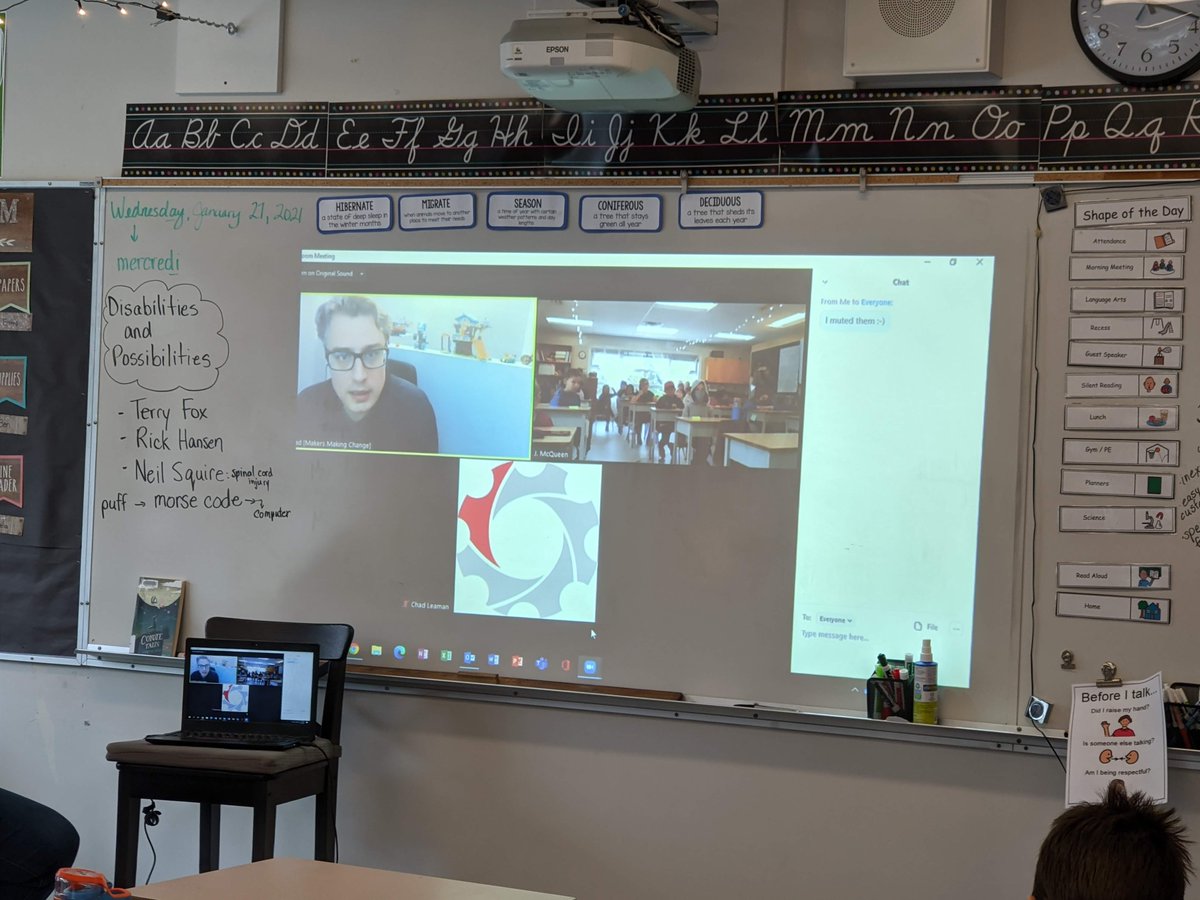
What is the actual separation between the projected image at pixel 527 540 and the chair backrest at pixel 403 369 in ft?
1.06

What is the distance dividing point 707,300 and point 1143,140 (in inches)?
50.1

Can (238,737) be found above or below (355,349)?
below

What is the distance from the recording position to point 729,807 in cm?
342

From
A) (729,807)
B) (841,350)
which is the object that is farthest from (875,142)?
(729,807)

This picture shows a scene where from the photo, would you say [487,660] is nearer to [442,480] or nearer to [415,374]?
[442,480]

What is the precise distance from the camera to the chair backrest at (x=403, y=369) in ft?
12.0

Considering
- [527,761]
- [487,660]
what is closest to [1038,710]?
[527,761]

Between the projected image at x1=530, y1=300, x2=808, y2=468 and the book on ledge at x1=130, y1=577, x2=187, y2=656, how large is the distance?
1333 mm

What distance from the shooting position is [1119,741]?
3027mm

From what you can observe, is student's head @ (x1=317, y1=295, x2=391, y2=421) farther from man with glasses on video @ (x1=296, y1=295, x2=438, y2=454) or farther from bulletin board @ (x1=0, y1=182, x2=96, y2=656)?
bulletin board @ (x1=0, y1=182, x2=96, y2=656)

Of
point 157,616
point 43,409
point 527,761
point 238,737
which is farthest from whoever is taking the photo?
point 43,409

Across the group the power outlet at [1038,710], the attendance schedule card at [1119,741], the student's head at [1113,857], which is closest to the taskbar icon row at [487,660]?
the power outlet at [1038,710]

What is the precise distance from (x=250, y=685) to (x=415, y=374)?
42.3 inches

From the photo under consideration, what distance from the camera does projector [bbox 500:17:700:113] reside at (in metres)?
2.92
